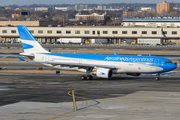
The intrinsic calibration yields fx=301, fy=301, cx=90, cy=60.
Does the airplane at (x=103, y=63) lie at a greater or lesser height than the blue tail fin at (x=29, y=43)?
lesser

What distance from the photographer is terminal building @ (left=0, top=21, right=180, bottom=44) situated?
175 m

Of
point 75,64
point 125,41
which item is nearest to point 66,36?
point 125,41

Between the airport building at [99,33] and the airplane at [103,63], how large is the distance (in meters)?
120

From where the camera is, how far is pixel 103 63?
56.8m

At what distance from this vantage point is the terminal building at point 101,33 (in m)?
175

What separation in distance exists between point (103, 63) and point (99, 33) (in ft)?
417

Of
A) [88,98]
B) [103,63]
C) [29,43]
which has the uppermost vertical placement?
[29,43]

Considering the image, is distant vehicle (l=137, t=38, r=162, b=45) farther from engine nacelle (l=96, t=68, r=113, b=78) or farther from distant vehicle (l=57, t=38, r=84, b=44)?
engine nacelle (l=96, t=68, r=113, b=78)

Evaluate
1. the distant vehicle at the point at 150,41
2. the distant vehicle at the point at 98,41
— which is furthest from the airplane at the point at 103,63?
the distant vehicle at the point at 98,41

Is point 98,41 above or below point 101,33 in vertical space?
below

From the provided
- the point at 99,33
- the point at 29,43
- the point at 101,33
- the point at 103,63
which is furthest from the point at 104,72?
the point at 99,33

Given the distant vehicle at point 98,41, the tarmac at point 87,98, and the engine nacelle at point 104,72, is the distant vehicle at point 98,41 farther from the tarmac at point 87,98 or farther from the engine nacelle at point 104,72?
the engine nacelle at point 104,72

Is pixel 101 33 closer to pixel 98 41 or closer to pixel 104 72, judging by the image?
pixel 98 41

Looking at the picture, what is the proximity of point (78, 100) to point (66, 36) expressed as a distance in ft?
490
